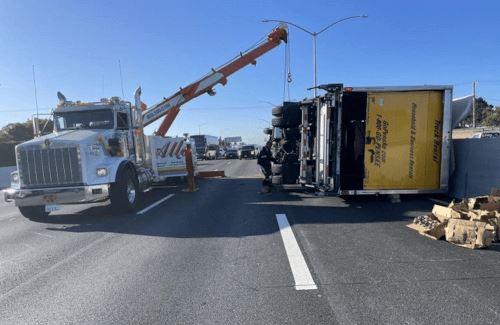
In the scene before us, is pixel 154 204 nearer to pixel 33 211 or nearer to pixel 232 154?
pixel 33 211

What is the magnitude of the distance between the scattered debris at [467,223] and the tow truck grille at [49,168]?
717cm

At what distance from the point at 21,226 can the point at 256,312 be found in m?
7.04

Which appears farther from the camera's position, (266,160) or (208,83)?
(208,83)

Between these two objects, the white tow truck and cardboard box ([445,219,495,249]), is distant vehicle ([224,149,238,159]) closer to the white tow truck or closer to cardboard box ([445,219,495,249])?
the white tow truck

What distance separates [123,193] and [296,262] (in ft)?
17.4

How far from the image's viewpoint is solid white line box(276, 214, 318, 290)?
4.29 m

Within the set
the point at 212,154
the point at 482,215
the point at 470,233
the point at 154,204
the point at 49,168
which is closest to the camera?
the point at 470,233

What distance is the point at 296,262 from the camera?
16.5ft

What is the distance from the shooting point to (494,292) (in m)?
3.95

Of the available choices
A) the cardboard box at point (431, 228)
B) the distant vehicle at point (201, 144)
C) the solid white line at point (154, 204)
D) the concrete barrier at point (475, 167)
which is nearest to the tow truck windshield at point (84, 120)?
the solid white line at point (154, 204)

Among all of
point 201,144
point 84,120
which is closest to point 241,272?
point 84,120

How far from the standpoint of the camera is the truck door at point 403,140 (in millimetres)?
8859

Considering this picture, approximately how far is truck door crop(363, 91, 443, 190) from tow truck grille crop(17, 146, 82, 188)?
6799 mm

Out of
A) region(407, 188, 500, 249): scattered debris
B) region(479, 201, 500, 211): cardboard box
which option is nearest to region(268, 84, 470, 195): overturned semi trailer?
region(407, 188, 500, 249): scattered debris
